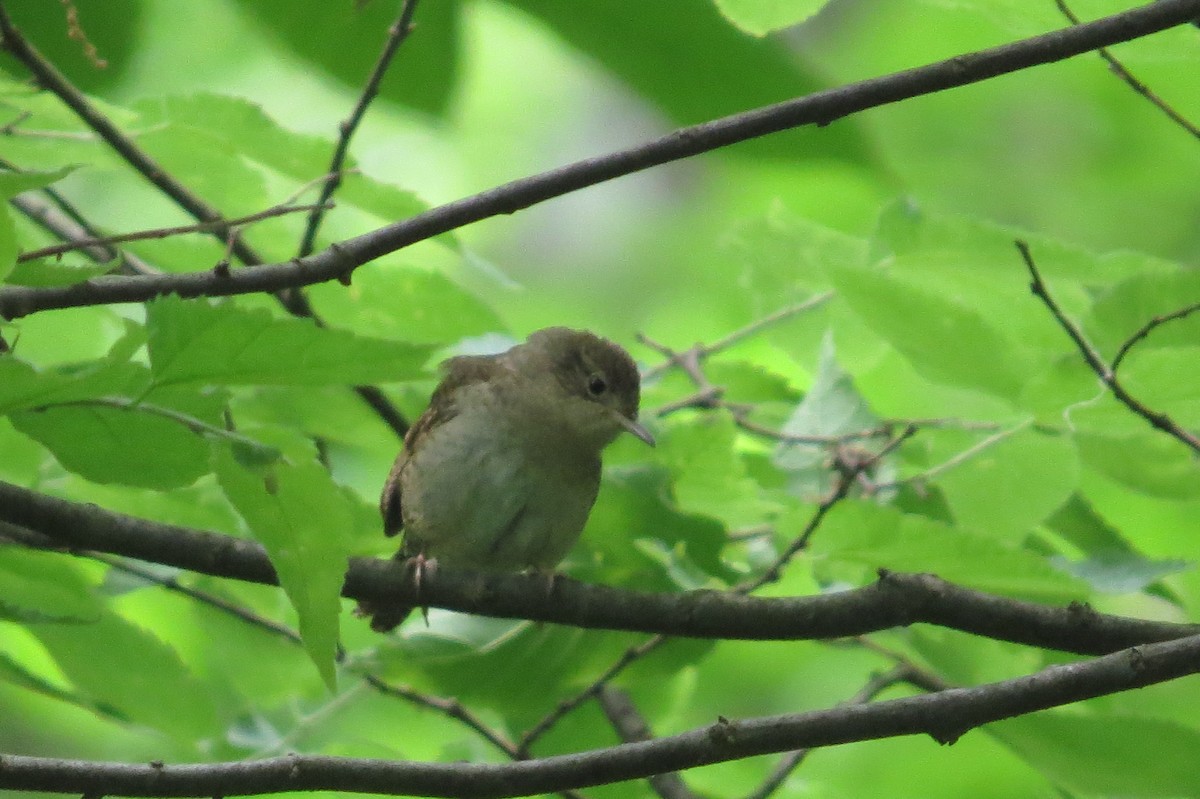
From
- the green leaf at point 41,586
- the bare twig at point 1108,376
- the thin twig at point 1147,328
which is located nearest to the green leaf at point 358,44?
the green leaf at point 41,586

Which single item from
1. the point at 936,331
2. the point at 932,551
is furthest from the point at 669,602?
the point at 936,331

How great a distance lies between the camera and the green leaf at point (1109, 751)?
307 cm

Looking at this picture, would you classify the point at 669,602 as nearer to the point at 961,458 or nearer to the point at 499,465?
the point at 961,458

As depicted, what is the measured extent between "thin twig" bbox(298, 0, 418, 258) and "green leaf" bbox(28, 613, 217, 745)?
1.07 m

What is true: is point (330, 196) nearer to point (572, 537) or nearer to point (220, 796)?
point (572, 537)

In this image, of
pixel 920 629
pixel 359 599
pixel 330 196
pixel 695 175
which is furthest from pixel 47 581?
pixel 695 175

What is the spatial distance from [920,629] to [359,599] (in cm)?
160

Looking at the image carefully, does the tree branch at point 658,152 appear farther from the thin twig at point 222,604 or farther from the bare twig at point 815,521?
the thin twig at point 222,604

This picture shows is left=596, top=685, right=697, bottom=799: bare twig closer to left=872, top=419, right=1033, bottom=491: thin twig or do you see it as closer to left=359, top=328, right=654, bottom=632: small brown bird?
left=359, top=328, right=654, bottom=632: small brown bird

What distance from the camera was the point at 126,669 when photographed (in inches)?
127

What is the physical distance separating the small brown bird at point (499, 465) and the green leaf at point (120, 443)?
2.29 meters

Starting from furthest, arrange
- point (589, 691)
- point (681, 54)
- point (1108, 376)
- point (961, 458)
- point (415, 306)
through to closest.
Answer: point (415, 306) → point (589, 691) → point (961, 458) → point (1108, 376) → point (681, 54)

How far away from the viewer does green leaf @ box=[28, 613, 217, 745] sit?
10.4ft

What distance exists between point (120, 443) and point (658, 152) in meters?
1.01
